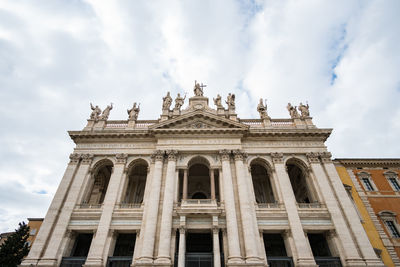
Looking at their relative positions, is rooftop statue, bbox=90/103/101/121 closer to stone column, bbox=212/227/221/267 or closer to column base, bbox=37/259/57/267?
column base, bbox=37/259/57/267

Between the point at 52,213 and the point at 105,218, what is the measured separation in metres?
4.59

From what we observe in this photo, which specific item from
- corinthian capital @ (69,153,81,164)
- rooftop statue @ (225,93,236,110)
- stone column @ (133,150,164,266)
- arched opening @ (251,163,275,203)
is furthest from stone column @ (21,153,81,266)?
arched opening @ (251,163,275,203)

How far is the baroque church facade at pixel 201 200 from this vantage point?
53.3 ft

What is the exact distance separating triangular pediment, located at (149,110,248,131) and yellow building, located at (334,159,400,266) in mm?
13341

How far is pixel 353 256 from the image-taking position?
1573 centimetres

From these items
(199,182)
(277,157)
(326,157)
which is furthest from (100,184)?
(326,157)

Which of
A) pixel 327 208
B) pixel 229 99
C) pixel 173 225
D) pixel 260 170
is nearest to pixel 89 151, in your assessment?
pixel 173 225

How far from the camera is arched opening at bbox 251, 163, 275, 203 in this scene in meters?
23.0

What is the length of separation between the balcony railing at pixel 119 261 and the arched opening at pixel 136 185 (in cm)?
639

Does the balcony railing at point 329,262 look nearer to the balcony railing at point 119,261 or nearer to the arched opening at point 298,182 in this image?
the arched opening at point 298,182

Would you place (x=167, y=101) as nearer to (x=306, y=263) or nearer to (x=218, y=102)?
(x=218, y=102)

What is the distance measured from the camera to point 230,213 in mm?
17453

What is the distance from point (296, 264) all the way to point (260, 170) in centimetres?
1022

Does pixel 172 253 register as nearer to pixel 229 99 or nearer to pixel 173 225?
pixel 173 225
